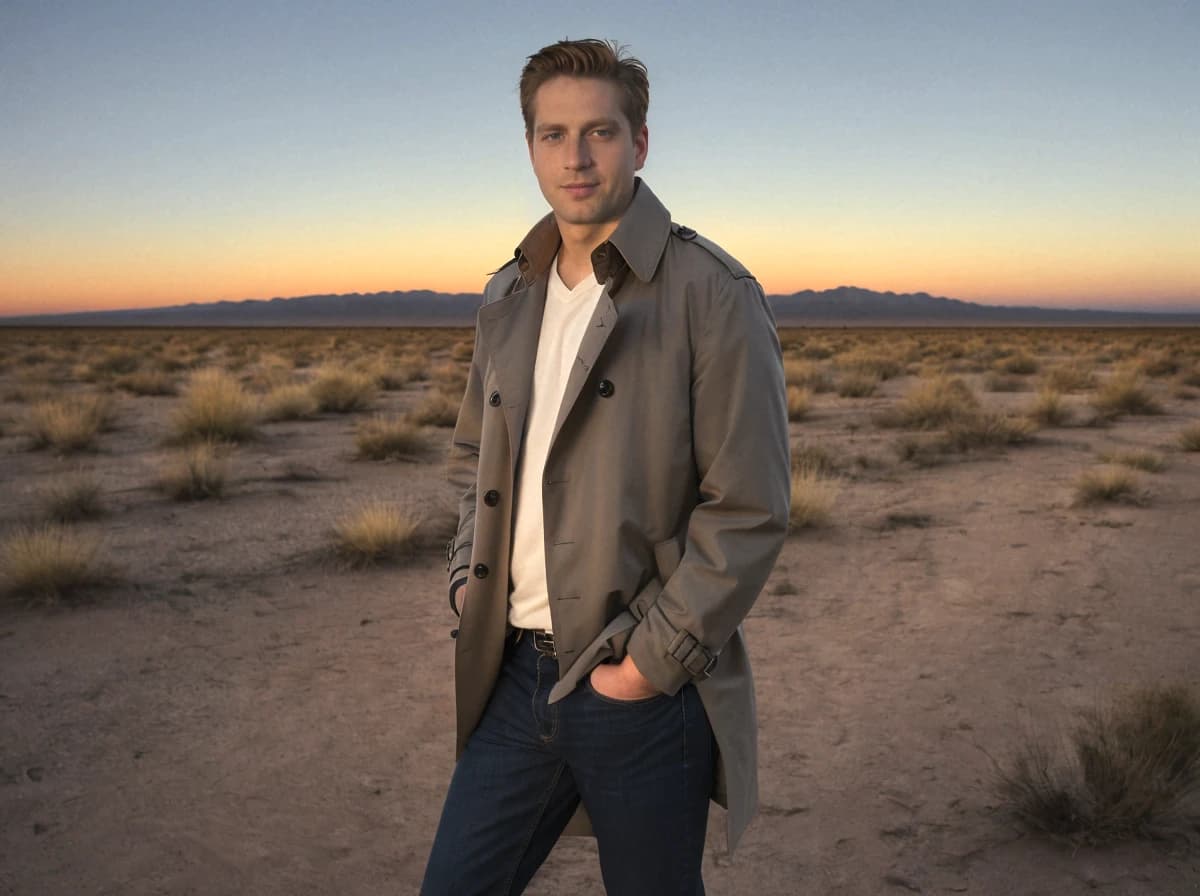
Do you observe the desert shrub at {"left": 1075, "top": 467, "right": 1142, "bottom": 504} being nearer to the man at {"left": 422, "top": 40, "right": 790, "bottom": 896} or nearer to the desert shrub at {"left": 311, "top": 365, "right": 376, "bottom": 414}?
the man at {"left": 422, "top": 40, "right": 790, "bottom": 896}

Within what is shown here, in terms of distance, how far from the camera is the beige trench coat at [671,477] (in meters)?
1.66

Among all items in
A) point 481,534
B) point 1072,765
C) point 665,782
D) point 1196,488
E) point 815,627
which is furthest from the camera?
point 1196,488

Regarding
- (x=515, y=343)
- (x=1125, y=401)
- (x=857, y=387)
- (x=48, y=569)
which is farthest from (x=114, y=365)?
(x=515, y=343)

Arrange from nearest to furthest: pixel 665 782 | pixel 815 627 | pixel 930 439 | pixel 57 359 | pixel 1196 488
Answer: pixel 665 782 → pixel 815 627 → pixel 1196 488 → pixel 930 439 → pixel 57 359

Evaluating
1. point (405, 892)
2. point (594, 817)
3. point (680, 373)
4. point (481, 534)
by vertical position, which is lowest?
point (405, 892)

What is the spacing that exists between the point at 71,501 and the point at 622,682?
324 inches

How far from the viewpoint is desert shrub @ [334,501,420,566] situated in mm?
7293

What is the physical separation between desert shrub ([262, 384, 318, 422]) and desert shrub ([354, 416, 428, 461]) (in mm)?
3524

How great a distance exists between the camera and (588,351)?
1717mm

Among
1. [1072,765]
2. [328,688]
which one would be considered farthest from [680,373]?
[328,688]

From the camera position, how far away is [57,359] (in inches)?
1219

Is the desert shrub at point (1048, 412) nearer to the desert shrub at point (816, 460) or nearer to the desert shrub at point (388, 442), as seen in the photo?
the desert shrub at point (816, 460)

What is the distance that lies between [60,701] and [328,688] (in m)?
1.31

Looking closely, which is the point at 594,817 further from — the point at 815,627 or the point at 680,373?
the point at 815,627
